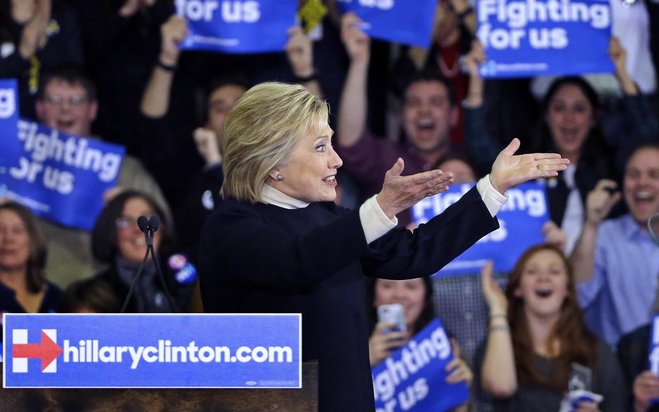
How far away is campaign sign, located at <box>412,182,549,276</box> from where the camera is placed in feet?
19.9

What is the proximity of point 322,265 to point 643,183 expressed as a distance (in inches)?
140

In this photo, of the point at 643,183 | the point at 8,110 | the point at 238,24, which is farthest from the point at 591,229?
the point at 8,110

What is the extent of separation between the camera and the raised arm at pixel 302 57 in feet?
21.0

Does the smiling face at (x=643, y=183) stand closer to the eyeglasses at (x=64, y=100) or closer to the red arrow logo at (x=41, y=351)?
the eyeglasses at (x=64, y=100)

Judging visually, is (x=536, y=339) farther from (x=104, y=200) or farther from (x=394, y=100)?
(x=104, y=200)

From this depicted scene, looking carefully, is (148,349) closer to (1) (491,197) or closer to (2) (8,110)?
(1) (491,197)

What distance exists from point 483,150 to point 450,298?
32.1 inches

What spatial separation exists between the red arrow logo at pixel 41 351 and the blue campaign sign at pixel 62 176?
3444 millimetres

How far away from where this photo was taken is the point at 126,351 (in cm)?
283

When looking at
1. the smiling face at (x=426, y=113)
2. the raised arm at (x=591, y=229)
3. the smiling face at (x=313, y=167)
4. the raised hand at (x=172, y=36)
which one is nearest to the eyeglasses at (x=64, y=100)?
the raised hand at (x=172, y=36)

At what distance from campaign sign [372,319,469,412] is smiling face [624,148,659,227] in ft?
3.78

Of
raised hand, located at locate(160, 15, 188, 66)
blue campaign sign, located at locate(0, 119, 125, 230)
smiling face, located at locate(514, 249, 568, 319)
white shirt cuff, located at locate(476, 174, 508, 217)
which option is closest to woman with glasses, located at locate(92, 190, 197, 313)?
blue campaign sign, located at locate(0, 119, 125, 230)

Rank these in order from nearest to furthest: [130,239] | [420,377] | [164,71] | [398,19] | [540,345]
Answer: [420,377]
[540,345]
[130,239]
[398,19]
[164,71]

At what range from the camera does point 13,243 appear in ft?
19.7
